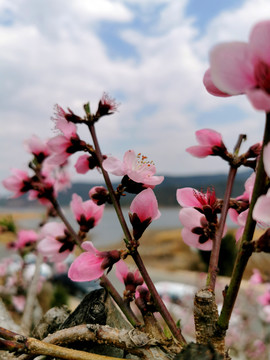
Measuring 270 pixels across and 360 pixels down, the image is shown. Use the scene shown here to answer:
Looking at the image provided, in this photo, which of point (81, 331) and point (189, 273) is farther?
point (189, 273)

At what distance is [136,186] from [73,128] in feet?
0.56

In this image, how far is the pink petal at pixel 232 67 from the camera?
29cm

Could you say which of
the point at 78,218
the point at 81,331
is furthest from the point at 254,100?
the point at 78,218

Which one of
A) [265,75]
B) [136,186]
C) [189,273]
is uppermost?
[265,75]

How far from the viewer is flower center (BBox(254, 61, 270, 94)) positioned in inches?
11.5

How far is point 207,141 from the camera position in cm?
51

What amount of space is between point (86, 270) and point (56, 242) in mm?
233

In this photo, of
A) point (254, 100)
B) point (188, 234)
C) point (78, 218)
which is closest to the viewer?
point (254, 100)

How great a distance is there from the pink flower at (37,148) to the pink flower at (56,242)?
268 mm

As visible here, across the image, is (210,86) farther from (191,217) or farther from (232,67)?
(191,217)

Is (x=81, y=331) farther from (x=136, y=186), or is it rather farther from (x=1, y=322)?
(x=1, y=322)

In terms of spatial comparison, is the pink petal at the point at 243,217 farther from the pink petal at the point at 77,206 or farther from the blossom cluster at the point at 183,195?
the pink petal at the point at 77,206

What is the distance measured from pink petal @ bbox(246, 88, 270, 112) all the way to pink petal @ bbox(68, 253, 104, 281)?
0.91ft

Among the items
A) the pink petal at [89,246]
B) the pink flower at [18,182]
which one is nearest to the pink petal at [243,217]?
the pink petal at [89,246]
